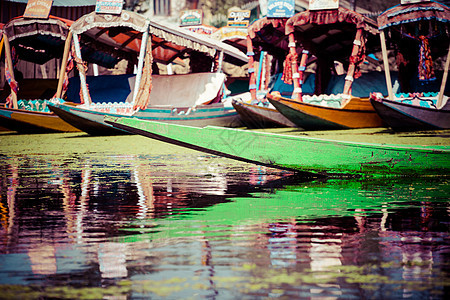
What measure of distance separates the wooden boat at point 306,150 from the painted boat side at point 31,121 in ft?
27.2

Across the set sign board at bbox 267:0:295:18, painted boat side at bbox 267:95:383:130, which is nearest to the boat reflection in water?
painted boat side at bbox 267:95:383:130

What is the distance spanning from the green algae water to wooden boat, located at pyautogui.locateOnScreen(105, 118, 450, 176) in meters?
0.14

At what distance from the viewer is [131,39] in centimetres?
1669

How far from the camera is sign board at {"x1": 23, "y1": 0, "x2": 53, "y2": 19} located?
1336cm

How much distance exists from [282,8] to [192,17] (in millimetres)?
9531

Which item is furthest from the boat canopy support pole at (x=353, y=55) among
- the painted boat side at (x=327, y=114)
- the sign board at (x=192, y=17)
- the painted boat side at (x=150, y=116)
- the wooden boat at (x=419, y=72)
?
the sign board at (x=192, y=17)

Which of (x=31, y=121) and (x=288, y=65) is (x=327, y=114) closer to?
(x=288, y=65)

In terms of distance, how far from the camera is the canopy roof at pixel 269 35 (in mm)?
14875

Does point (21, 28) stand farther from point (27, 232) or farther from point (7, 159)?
point (27, 232)

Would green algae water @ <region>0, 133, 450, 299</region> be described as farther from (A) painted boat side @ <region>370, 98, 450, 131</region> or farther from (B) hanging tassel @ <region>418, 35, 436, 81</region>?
(B) hanging tassel @ <region>418, 35, 436, 81</region>

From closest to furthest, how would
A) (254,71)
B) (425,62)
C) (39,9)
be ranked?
(425,62) < (39,9) < (254,71)

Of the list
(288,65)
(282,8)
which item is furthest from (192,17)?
(288,65)

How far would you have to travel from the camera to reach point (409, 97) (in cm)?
1359

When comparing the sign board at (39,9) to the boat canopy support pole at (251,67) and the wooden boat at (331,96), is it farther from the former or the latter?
the wooden boat at (331,96)
